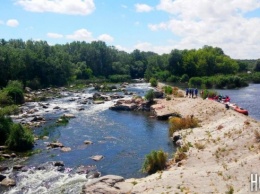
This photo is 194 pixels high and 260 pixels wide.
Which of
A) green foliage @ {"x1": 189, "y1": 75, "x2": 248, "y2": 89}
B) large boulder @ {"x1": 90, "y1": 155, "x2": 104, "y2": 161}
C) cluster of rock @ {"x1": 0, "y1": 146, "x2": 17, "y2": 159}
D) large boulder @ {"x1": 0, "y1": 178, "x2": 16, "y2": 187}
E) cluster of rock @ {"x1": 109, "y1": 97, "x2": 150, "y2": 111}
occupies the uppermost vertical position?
green foliage @ {"x1": 189, "y1": 75, "x2": 248, "y2": 89}

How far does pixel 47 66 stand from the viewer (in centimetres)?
11006

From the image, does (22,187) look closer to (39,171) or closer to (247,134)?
(39,171)

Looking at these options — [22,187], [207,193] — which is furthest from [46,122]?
[207,193]

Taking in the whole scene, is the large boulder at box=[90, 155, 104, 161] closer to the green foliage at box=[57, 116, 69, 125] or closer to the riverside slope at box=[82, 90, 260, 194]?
the riverside slope at box=[82, 90, 260, 194]

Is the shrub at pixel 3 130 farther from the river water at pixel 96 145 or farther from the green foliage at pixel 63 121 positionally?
the green foliage at pixel 63 121

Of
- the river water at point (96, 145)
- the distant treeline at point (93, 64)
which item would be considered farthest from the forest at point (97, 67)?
the river water at point (96, 145)

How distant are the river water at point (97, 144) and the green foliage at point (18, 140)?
161cm

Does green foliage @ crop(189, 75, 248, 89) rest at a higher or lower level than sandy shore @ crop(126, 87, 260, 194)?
higher

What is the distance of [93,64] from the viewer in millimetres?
158750

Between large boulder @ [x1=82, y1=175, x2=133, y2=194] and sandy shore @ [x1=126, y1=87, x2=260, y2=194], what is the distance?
800mm

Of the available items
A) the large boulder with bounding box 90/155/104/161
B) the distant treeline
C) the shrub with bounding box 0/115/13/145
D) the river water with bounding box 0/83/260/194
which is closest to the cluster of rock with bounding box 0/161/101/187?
the river water with bounding box 0/83/260/194

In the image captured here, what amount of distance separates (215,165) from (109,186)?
938 centimetres

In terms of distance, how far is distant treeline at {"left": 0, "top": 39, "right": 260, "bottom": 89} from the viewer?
341 ft

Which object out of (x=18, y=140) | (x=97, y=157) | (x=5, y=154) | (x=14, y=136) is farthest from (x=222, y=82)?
(x=5, y=154)
